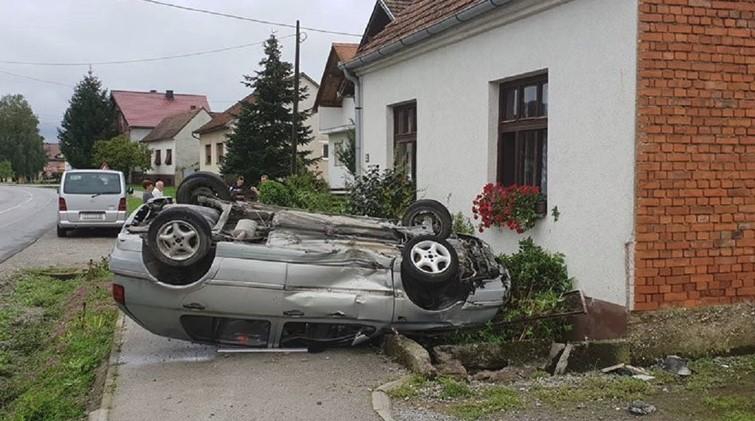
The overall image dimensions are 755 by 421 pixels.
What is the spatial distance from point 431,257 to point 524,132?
2979 millimetres

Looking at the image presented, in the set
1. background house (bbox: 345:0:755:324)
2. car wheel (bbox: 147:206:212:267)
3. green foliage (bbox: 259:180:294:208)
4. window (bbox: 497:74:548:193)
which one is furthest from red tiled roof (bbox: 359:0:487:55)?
car wheel (bbox: 147:206:212:267)

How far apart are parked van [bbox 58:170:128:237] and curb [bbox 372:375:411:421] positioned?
46.1ft

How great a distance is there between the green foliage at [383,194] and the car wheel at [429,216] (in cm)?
244

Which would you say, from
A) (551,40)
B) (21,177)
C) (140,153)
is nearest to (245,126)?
(140,153)

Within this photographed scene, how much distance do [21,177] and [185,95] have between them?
131 ft

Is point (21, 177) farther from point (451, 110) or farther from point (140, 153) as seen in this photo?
point (451, 110)

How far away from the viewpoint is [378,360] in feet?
21.4

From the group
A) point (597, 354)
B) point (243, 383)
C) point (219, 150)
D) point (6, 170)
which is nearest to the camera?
point (243, 383)

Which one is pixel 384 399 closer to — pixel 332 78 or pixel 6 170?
pixel 332 78

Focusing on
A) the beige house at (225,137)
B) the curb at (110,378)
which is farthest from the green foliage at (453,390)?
the beige house at (225,137)

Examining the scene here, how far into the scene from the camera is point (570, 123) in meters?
7.47

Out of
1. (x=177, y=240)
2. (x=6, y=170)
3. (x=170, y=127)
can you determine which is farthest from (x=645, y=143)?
(x=6, y=170)

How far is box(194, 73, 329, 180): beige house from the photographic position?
1683 inches

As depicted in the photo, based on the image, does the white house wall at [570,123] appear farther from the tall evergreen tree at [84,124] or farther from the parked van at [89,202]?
the tall evergreen tree at [84,124]
